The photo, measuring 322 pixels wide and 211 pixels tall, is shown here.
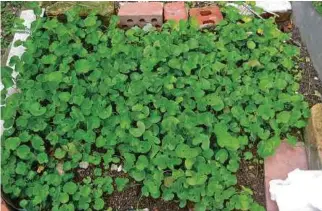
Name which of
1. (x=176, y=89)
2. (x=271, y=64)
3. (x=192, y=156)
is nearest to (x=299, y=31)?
(x=271, y=64)

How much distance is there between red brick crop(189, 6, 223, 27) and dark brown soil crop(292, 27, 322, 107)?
0.64 metres

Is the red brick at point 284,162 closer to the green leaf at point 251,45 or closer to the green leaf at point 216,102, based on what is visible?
the green leaf at point 216,102

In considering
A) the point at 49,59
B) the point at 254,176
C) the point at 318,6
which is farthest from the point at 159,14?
the point at 254,176

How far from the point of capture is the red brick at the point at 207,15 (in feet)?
11.5

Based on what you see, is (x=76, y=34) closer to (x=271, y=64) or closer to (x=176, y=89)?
(x=176, y=89)

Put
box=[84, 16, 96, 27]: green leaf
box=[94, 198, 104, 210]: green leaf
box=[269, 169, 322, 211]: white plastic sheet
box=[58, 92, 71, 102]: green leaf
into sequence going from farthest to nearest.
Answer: box=[84, 16, 96, 27]: green leaf → box=[58, 92, 71, 102]: green leaf → box=[94, 198, 104, 210]: green leaf → box=[269, 169, 322, 211]: white plastic sheet

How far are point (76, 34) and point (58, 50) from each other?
0.68 feet

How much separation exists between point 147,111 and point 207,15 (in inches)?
40.1

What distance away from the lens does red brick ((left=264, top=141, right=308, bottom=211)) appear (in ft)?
9.46

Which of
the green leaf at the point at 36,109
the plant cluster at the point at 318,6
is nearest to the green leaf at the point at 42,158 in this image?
the green leaf at the point at 36,109

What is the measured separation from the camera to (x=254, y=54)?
3252 millimetres

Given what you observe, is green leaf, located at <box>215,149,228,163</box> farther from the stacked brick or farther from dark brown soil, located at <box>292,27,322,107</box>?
the stacked brick

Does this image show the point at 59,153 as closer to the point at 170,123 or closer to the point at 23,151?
the point at 23,151

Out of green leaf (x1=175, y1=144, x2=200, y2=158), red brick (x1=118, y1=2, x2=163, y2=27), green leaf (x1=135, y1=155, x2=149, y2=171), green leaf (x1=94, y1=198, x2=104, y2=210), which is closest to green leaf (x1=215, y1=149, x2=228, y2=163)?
green leaf (x1=175, y1=144, x2=200, y2=158)
